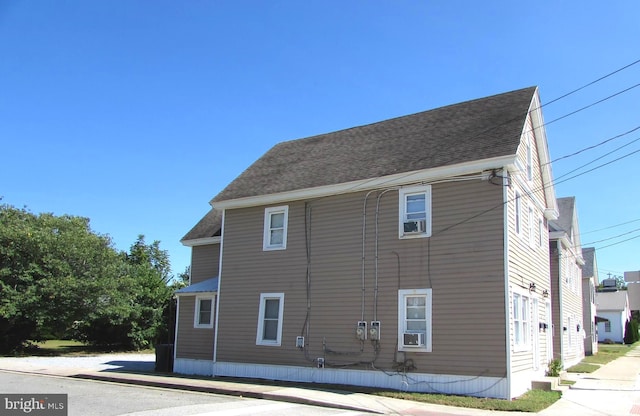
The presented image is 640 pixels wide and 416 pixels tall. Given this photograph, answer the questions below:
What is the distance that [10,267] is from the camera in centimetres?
2522

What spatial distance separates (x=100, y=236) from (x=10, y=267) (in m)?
4.94

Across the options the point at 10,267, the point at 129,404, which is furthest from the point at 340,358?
the point at 10,267

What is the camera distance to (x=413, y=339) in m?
13.9

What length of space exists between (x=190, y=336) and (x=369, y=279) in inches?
312

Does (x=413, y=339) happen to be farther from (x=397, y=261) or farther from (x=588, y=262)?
(x=588, y=262)

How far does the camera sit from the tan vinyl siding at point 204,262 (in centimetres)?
2125

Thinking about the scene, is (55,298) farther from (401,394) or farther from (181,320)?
(401,394)

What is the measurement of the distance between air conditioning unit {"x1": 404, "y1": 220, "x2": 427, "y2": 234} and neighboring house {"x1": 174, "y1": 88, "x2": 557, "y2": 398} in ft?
0.11

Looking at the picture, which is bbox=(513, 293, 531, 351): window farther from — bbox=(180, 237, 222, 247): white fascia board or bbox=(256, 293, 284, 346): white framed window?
bbox=(180, 237, 222, 247): white fascia board

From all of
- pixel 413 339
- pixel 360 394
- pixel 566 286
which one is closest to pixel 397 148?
pixel 413 339

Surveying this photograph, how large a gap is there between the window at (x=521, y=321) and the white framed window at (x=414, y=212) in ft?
9.82

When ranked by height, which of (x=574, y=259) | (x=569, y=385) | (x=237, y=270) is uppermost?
(x=574, y=259)

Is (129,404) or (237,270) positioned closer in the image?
(129,404)

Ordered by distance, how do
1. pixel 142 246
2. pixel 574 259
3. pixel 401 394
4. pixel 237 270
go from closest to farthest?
pixel 401 394 < pixel 237 270 < pixel 574 259 < pixel 142 246
